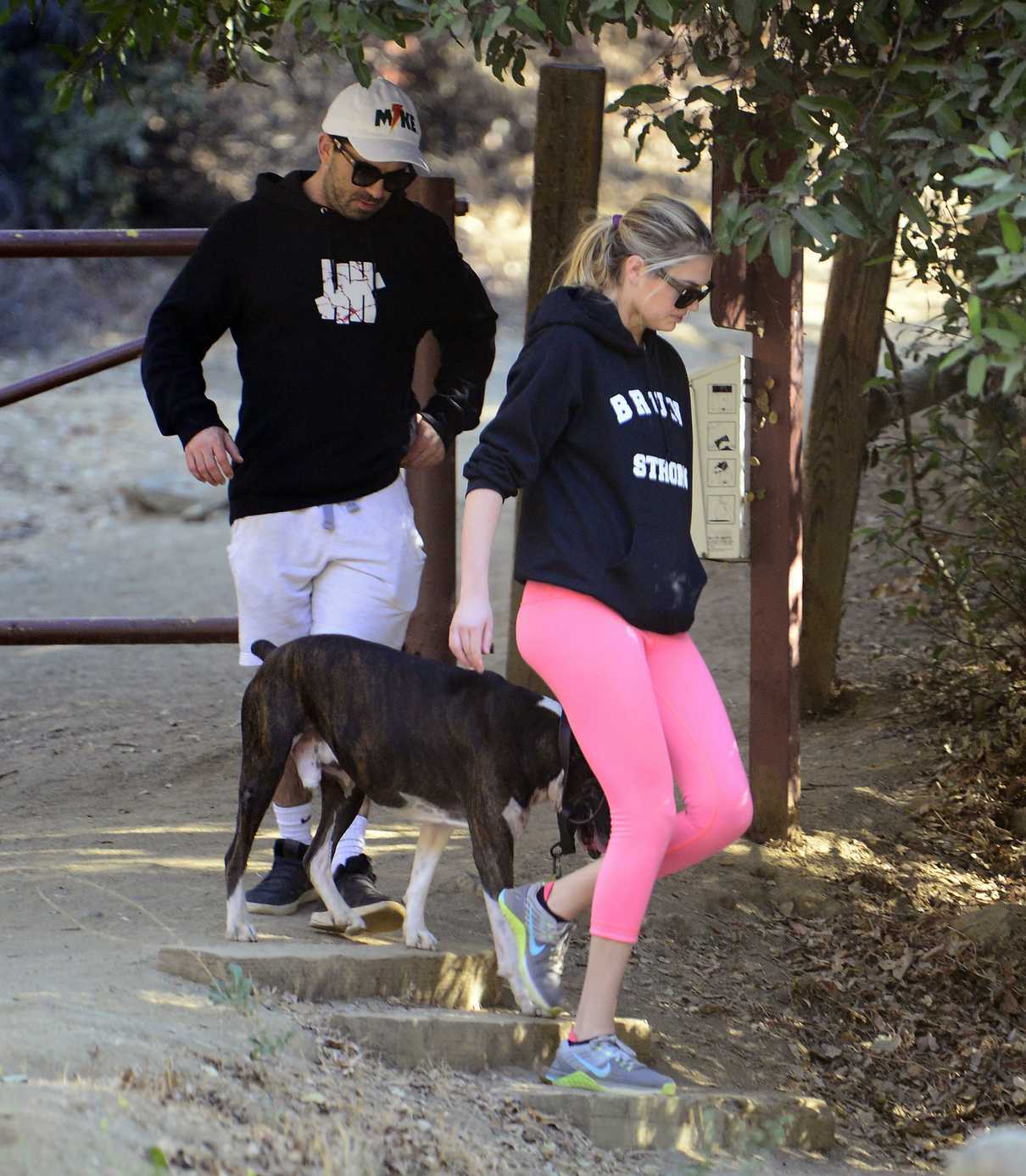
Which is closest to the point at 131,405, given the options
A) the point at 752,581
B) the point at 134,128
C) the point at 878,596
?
the point at 134,128

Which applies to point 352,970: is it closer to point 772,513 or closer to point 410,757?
point 410,757

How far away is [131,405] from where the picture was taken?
14875mm

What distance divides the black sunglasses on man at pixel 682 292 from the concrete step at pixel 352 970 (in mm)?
1660

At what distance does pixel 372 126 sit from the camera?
4.02m

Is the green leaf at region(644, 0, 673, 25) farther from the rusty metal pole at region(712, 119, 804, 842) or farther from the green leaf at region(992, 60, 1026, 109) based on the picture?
the rusty metal pole at region(712, 119, 804, 842)

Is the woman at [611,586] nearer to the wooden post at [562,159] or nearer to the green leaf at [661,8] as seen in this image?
the green leaf at [661,8]

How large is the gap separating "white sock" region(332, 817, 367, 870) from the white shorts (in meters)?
0.54

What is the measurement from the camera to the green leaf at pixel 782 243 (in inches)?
146

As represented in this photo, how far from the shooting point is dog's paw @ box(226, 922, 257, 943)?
153 inches

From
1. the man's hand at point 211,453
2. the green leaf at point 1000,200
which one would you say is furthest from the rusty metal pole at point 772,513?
the green leaf at point 1000,200

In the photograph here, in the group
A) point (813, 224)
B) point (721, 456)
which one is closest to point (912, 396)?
point (721, 456)

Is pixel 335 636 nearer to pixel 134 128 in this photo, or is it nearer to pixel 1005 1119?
pixel 1005 1119

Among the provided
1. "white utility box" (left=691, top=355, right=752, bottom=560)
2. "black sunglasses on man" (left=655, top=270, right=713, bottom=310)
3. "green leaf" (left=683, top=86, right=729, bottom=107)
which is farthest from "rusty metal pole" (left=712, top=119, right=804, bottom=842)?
"black sunglasses on man" (left=655, top=270, right=713, bottom=310)

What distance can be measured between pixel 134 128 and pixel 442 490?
514 inches
